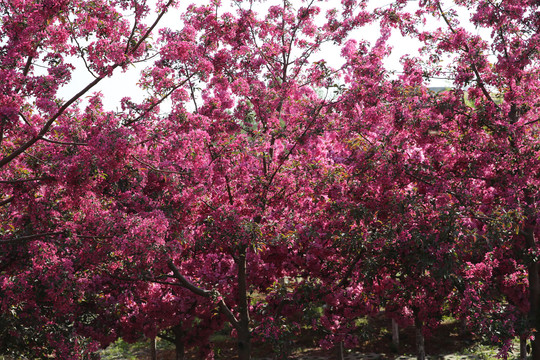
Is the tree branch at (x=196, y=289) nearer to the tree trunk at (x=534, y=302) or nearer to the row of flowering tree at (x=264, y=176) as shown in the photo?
the row of flowering tree at (x=264, y=176)

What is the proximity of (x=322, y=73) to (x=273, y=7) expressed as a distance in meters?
2.64

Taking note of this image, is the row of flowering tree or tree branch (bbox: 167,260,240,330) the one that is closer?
the row of flowering tree

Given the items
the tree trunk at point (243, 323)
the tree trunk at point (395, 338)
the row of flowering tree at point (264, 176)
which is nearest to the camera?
the row of flowering tree at point (264, 176)

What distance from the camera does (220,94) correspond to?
37.0ft

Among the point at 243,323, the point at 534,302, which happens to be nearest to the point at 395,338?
the point at 534,302

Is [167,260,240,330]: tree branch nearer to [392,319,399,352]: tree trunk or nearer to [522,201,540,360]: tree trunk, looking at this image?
[522,201,540,360]: tree trunk

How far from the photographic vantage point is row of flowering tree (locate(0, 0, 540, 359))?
7699 mm

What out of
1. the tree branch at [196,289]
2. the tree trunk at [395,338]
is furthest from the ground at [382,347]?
the tree branch at [196,289]

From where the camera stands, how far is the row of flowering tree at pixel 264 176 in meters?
7.70

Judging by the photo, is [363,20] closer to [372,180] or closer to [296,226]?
[372,180]

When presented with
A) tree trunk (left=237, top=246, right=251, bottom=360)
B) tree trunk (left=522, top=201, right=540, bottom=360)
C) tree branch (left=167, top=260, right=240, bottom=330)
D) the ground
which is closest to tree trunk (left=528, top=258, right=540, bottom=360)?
tree trunk (left=522, top=201, right=540, bottom=360)

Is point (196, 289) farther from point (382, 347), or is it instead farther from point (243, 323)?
point (382, 347)

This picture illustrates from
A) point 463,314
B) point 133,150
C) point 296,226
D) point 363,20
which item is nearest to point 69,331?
point 133,150

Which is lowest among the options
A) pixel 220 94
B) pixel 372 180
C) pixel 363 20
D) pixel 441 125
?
pixel 372 180
